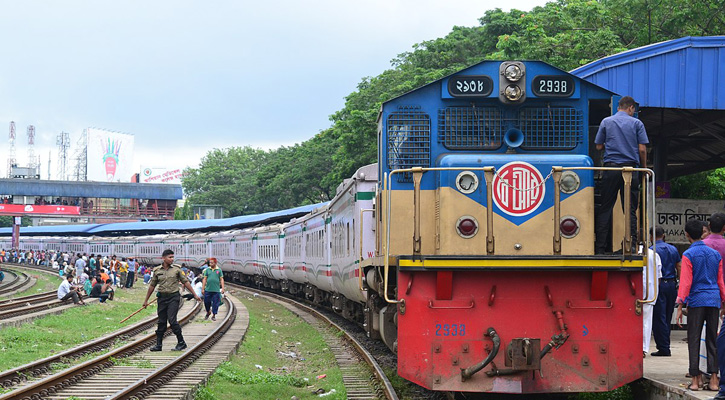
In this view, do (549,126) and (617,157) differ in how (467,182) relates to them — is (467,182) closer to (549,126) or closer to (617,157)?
(549,126)

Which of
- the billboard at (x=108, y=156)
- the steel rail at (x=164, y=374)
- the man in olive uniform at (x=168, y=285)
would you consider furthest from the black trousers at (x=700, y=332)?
the billboard at (x=108, y=156)

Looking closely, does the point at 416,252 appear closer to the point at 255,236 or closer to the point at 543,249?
the point at 543,249

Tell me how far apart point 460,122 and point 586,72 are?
21.0 feet

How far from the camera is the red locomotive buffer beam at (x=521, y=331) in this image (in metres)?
7.12

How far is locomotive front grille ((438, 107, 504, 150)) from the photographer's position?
8297 mm

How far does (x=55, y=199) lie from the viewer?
93.5 meters

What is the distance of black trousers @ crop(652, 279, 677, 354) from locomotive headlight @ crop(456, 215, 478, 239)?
3.26 metres

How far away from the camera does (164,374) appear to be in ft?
35.7

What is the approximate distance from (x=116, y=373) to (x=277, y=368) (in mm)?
3170

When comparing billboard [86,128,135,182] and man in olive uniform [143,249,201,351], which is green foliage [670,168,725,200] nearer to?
man in olive uniform [143,249,201,351]

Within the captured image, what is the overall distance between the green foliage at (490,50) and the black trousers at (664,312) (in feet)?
52.4

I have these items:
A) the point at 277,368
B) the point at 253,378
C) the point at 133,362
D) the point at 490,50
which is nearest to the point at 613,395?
the point at 253,378

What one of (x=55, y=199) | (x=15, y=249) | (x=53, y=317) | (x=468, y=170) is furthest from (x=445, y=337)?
(x=55, y=199)

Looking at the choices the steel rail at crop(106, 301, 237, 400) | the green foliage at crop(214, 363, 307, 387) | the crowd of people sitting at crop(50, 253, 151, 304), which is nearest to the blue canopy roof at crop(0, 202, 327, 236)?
the crowd of people sitting at crop(50, 253, 151, 304)
